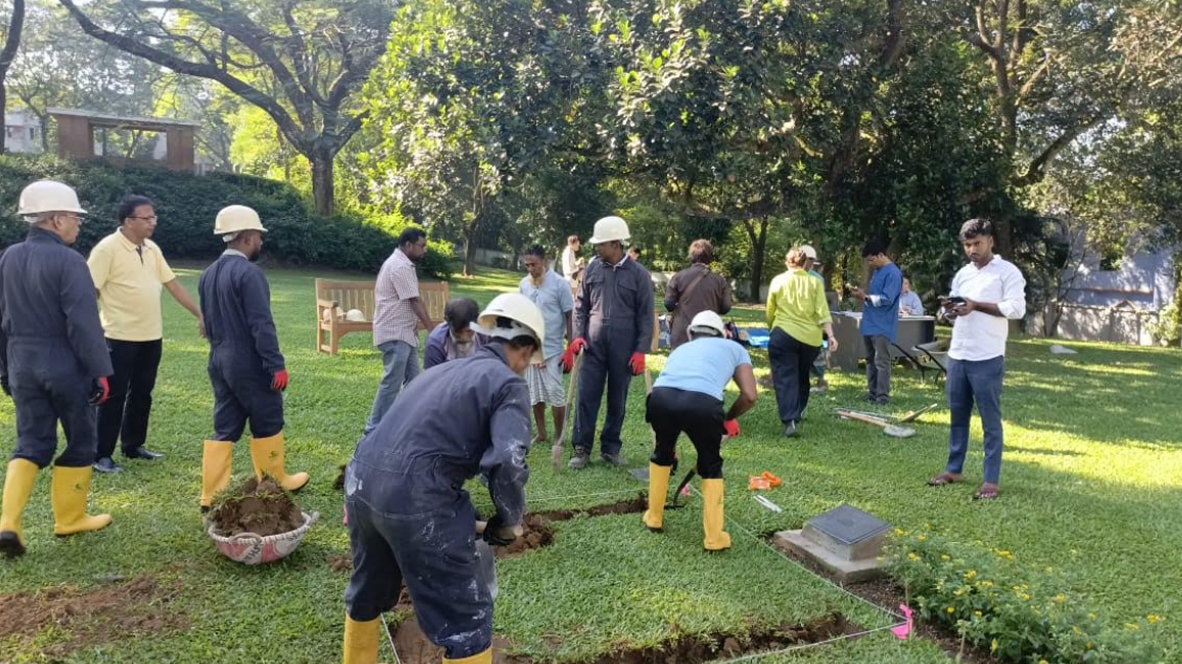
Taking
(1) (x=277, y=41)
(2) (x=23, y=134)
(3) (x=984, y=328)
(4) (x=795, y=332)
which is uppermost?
(2) (x=23, y=134)

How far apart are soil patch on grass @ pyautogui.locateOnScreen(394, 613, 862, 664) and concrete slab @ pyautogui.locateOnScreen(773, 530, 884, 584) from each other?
532 mm

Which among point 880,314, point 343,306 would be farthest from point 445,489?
point 343,306

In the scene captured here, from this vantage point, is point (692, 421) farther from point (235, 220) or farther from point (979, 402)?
point (235, 220)

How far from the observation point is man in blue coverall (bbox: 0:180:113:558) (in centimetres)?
414

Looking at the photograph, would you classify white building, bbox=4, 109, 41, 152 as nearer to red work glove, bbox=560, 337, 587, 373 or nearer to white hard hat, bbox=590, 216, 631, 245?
red work glove, bbox=560, 337, 587, 373

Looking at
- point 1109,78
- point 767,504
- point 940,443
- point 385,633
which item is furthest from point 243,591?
point 1109,78

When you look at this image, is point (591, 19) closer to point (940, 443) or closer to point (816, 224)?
point (816, 224)

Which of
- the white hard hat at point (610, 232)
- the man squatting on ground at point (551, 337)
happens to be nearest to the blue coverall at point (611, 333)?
the white hard hat at point (610, 232)

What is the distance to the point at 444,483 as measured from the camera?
259 cm

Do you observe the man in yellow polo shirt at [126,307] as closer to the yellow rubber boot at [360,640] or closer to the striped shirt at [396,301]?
the striped shirt at [396,301]

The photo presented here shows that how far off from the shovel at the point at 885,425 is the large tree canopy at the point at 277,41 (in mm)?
20772

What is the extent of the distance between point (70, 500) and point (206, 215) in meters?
21.8

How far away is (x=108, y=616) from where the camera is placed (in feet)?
11.7

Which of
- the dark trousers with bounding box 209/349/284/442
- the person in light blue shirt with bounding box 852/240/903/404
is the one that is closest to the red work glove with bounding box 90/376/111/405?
the dark trousers with bounding box 209/349/284/442
